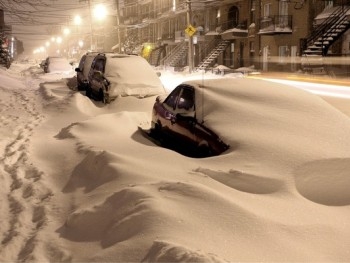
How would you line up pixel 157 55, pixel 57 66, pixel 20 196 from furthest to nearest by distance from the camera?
pixel 157 55 < pixel 57 66 < pixel 20 196

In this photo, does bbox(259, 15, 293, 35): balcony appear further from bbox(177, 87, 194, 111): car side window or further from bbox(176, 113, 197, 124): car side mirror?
bbox(176, 113, 197, 124): car side mirror

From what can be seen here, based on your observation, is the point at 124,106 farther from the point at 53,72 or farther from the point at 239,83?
the point at 53,72

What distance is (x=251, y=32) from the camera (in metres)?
36.9

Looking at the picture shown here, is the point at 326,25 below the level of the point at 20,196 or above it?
above

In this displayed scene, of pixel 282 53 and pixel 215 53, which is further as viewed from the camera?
pixel 215 53

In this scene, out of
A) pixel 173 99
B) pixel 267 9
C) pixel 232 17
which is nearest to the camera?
pixel 173 99

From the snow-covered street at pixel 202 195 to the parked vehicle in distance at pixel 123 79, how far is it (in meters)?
5.41

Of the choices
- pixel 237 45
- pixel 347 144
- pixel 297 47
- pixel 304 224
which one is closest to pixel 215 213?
pixel 304 224

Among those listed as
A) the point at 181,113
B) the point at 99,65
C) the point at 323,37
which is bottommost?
the point at 181,113

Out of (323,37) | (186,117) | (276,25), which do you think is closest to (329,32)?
(323,37)

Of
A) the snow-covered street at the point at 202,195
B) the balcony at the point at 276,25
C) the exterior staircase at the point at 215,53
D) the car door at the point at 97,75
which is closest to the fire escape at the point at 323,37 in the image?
the balcony at the point at 276,25

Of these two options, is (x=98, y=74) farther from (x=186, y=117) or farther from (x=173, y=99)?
(x=186, y=117)

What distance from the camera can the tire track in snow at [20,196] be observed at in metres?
4.23

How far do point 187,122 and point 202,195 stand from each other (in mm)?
2465
